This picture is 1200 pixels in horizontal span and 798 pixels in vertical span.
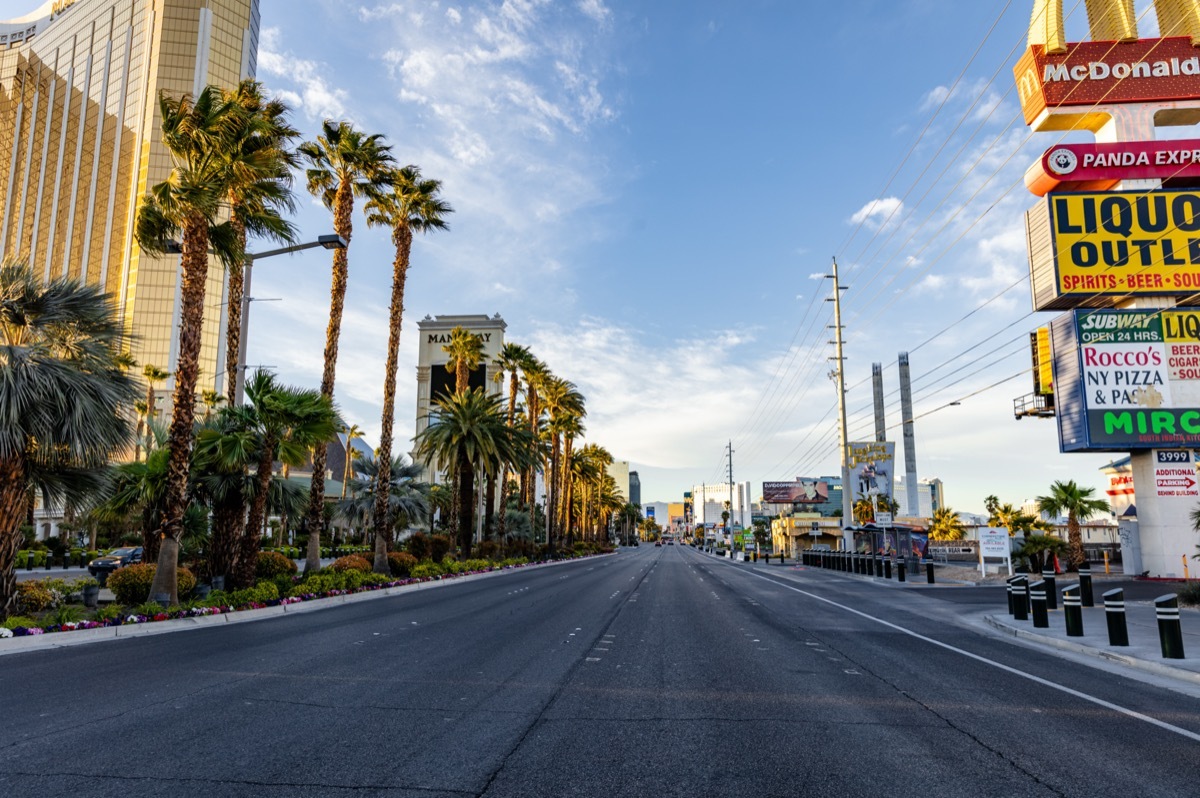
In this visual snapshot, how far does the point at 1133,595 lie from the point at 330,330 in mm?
28851

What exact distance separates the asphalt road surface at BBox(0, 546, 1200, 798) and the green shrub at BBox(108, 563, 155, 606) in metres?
4.89

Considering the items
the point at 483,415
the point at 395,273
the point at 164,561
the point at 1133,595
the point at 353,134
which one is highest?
the point at 353,134

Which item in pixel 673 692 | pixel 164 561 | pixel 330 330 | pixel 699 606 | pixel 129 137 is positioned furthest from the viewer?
pixel 129 137

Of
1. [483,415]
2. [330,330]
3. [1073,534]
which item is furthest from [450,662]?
[1073,534]

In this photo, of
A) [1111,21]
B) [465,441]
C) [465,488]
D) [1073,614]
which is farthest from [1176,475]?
[465,488]

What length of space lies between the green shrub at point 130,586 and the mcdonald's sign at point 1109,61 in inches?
1687

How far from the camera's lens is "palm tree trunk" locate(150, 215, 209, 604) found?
1617 centimetres

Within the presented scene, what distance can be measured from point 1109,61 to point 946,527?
1949 inches

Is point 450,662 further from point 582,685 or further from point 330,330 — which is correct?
point 330,330

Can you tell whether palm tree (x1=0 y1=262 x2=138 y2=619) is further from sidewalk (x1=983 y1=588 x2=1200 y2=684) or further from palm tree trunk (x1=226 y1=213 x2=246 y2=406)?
sidewalk (x1=983 y1=588 x2=1200 y2=684)

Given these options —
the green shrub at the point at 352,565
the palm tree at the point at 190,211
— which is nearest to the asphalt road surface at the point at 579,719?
the palm tree at the point at 190,211

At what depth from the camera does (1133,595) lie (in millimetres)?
23547

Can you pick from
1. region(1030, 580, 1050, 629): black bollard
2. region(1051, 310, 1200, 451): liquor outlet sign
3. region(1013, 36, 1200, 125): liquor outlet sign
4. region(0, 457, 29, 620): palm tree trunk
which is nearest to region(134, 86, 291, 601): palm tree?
region(0, 457, 29, 620): palm tree trunk

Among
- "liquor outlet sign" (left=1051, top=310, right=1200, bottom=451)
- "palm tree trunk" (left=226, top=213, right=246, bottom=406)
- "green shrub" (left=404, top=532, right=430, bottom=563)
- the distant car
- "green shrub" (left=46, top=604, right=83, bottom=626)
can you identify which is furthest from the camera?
"green shrub" (left=404, top=532, right=430, bottom=563)
